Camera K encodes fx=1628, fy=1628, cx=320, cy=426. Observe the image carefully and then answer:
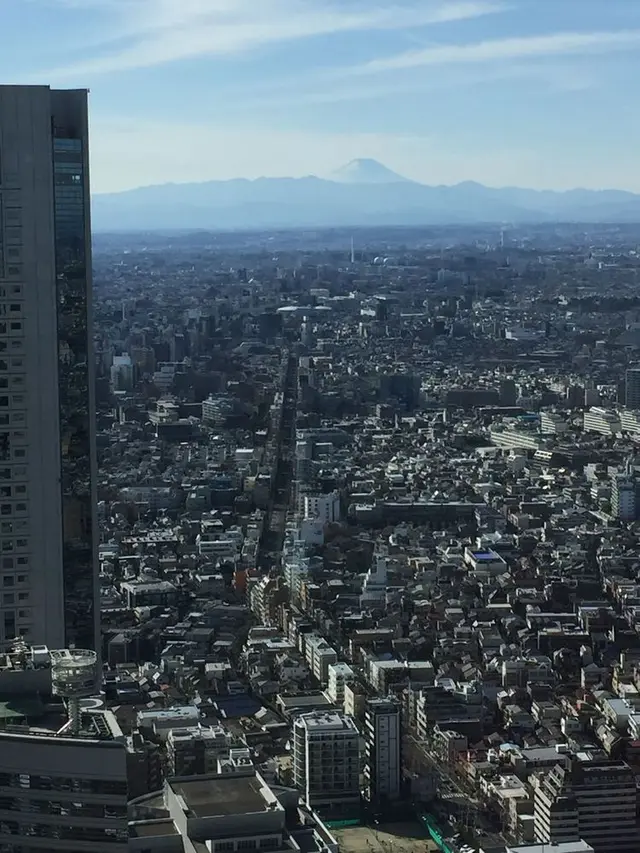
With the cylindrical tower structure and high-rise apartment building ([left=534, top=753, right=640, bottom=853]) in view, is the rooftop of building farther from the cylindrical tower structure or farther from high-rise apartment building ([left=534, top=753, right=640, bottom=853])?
high-rise apartment building ([left=534, top=753, right=640, bottom=853])

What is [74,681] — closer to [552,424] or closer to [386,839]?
[386,839]

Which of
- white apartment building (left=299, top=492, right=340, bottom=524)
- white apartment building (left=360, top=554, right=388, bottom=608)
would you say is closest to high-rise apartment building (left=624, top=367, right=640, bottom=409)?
white apartment building (left=299, top=492, right=340, bottom=524)

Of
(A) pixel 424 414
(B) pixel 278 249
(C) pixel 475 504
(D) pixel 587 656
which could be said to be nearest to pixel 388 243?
(B) pixel 278 249

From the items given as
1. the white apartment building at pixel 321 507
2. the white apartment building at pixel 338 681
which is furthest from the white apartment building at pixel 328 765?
the white apartment building at pixel 321 507

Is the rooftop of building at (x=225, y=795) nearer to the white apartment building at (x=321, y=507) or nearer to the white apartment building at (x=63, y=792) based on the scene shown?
the white apartment building at (x=63, y=792)

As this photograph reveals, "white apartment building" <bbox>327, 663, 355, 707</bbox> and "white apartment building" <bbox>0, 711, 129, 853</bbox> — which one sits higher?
"white apartment building" <bbox>0, 711, 129, 853</bbox>

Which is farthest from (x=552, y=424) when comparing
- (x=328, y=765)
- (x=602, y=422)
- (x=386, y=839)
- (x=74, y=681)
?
(x=74, y=681)

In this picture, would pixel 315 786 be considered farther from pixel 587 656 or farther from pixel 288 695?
pixel 587 656

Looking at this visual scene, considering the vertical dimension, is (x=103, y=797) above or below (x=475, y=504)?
above
